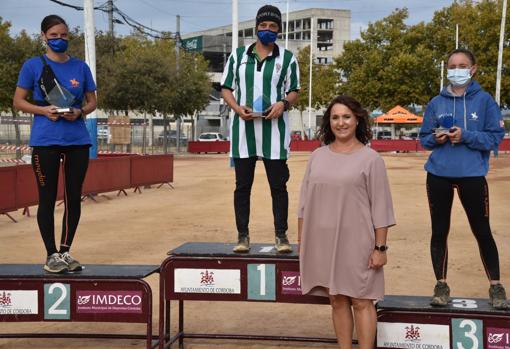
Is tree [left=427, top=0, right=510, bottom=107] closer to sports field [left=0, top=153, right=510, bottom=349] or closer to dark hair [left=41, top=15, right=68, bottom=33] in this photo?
sports field [left=0, top=153, right=510, bottom=349]

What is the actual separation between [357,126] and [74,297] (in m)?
2.33

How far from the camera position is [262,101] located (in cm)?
550

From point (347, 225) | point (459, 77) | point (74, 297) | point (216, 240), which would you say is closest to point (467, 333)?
point (347, 225)

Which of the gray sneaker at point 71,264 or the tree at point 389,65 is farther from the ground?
the tree at point 389,65

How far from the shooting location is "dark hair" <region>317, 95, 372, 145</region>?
4.51m

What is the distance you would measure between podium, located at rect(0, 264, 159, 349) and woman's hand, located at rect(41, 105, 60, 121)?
1.12m

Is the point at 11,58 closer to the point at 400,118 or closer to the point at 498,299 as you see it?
the point at 400,118

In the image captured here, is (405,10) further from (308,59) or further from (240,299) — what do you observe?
(240,299)

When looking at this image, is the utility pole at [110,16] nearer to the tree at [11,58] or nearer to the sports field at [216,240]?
the tree at [11,58]

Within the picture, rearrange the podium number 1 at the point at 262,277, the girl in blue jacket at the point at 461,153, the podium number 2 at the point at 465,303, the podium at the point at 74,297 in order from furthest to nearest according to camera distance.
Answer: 1. the podium number 1 at the point at 262,277
2. the podium at the point at 74,297
3. the girl in blue jacket at the point at 461,153
4. the podium number 2 at the point at 465,303

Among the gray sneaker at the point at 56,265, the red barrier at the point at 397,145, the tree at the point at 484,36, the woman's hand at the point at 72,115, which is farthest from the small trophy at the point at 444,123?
the tree at the point at 484,36

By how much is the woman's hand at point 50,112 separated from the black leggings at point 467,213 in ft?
8.83

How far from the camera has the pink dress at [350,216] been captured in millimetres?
4289

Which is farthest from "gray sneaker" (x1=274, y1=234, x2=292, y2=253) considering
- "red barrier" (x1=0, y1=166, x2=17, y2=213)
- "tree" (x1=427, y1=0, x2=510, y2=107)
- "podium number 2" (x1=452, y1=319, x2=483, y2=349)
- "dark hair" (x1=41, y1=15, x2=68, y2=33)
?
"tree" (x1=427, y1=0, x2=510, y2=107)
